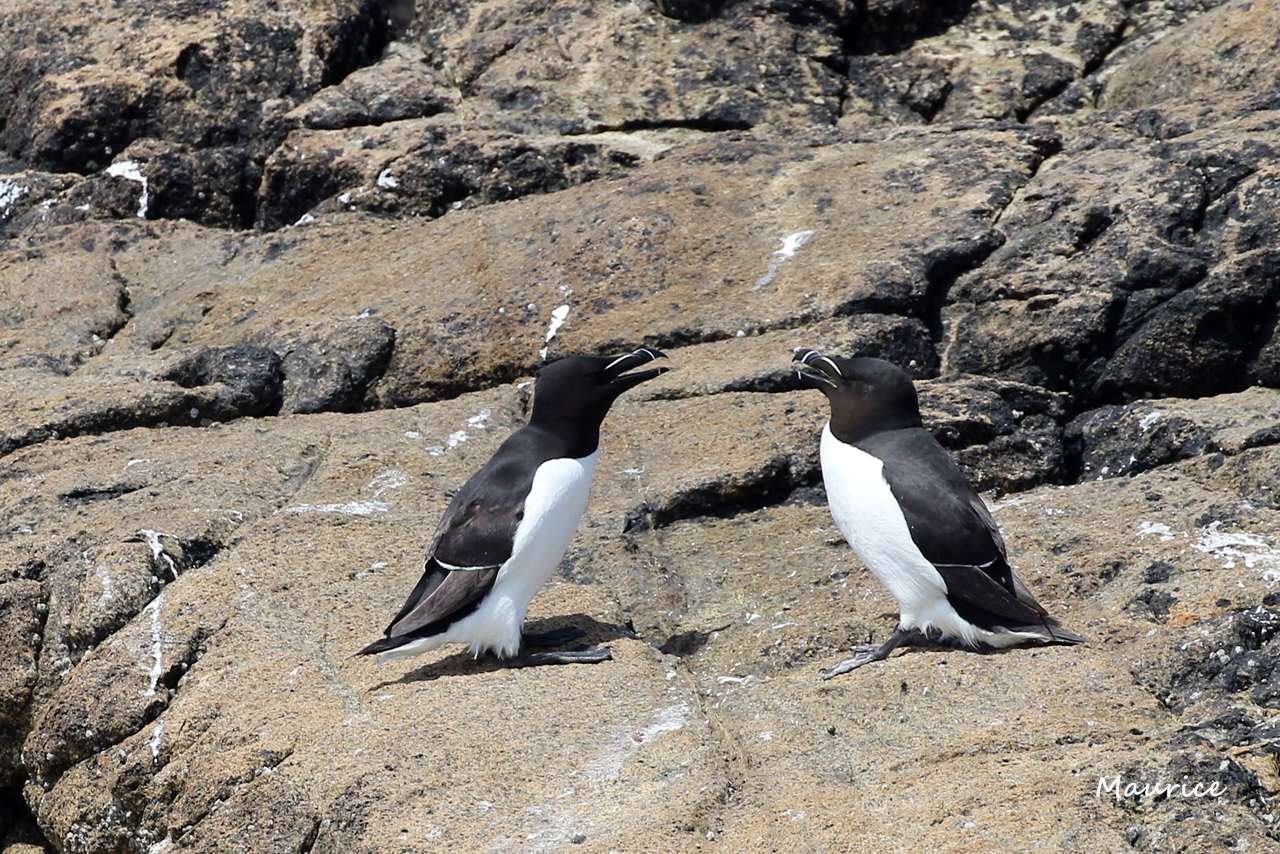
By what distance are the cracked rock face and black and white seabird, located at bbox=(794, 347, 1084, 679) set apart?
17 cm

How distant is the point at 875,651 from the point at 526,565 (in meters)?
1.23

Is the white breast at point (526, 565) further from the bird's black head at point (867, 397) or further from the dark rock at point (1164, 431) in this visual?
the dark rock at point (1164, 431)

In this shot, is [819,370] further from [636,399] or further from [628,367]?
[636,399]

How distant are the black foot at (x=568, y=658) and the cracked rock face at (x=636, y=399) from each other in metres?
0.07

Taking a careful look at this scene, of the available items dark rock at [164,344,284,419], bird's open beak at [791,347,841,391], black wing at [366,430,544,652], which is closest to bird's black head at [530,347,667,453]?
black wing at [366,430,544,652]

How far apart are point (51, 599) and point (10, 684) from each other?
0.35 m

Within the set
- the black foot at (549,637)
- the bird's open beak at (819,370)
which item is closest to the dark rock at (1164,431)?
the bird's open beak at (819,370)

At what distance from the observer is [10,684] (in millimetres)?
6246

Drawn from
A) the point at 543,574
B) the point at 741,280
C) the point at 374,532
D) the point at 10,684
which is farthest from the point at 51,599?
the point at 741,280

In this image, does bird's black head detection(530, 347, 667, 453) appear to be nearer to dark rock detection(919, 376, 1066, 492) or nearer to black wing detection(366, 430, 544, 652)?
black wing detection(366, 430, 544, 652)

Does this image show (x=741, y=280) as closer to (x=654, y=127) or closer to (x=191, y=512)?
(x=654, y=127)

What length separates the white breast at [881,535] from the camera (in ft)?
18.0

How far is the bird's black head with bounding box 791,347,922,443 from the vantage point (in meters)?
5.91

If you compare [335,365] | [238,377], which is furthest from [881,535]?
[238,377]
